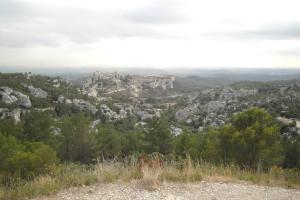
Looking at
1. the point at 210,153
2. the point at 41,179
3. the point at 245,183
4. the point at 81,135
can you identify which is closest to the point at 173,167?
the point at 245,183

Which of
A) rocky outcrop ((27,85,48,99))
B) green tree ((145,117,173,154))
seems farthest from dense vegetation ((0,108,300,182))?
rocky outcrop ((27,85,48,99))

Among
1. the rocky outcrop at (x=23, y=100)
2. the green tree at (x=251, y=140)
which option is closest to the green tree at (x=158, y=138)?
the green tree at (x=251, y=140)

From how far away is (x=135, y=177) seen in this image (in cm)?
682

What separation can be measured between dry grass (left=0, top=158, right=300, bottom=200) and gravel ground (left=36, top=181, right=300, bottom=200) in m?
0.18

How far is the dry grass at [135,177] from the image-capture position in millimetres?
6070

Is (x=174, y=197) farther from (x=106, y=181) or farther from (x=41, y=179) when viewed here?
(x=41, y=179)

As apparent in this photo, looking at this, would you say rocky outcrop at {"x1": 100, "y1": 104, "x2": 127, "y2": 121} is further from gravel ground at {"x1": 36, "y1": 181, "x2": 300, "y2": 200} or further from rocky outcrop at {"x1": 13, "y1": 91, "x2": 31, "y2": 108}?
gravel ground at {"x1": 36, "y1": 181, "x2": 300, "y2": 200}

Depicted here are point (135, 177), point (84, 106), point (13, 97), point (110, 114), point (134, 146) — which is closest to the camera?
point (135, 177)

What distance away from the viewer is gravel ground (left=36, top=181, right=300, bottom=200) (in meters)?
5.93

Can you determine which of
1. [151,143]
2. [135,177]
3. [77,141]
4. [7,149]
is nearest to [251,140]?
[135,177]

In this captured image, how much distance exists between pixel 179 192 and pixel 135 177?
3.23 feet

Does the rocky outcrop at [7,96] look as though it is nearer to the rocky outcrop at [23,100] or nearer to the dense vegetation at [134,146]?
the rocky outcrop at [23,100]

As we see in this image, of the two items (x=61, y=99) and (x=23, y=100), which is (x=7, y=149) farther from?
(x=61, y=99)

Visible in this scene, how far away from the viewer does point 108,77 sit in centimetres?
17075
